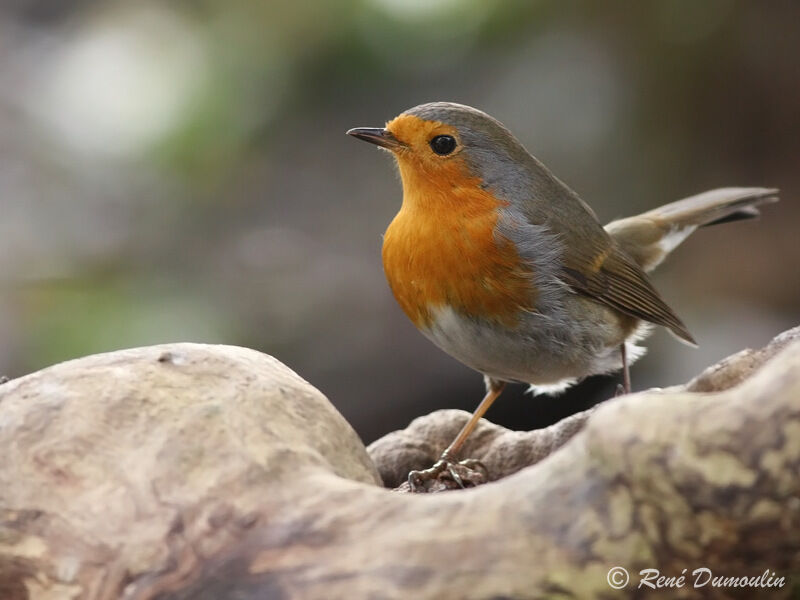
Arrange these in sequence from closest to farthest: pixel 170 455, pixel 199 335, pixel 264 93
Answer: pixel 170 455
pixel 199 335
pixel 264 93

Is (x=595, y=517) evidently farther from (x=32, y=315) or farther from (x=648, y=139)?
(x=648, y=139)

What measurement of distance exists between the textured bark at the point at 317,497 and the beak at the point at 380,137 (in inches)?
49.9

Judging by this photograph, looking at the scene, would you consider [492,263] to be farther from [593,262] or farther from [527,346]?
[593,262]

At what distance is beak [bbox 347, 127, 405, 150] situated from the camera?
3.37 meters

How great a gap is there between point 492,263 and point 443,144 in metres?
0.42

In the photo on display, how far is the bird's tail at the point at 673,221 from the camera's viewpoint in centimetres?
439

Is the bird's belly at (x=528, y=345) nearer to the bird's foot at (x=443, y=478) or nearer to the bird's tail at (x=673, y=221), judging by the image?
the bird's foot at (x=443, y=478)

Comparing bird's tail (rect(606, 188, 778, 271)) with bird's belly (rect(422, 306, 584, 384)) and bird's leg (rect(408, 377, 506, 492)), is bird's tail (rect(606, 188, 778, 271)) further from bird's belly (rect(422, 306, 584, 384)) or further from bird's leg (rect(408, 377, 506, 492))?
bird's leg (rect(408, 377, 506, 492))

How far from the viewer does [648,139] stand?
7840 mm

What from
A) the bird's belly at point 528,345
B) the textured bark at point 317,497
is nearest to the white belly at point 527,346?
the bird's belly at point 528,345

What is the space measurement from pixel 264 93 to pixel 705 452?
20.7ft

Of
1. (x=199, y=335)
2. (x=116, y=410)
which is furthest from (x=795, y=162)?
(x=116, y=410)

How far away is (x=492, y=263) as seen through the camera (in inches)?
128

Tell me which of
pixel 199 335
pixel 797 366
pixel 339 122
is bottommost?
pixel 199 335
